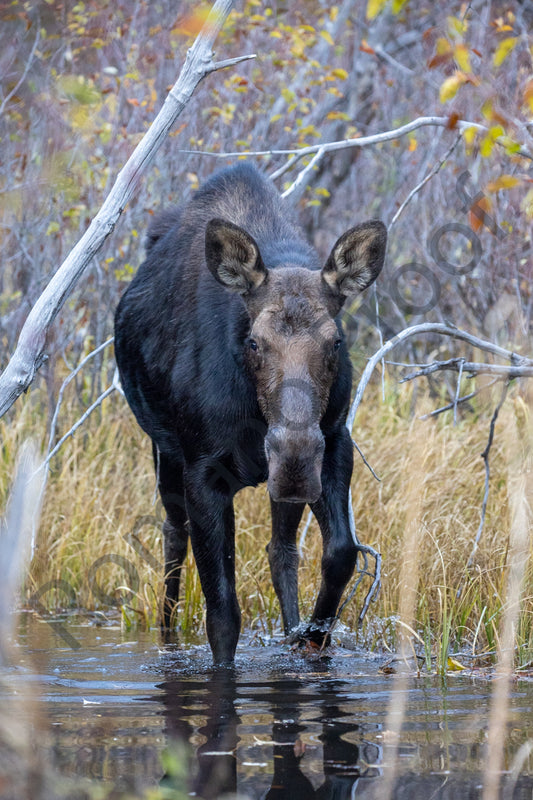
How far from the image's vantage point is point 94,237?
4305mm

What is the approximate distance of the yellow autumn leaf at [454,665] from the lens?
4.85m

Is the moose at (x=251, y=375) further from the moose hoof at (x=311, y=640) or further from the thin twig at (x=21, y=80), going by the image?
the thin twig at (x=21, y=80)

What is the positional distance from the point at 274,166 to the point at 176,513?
4557 mm

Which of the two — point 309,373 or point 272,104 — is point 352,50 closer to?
point 272,104

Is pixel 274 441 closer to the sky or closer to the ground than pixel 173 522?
closer to the sky

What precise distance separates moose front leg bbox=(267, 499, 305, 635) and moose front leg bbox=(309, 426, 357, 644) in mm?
565

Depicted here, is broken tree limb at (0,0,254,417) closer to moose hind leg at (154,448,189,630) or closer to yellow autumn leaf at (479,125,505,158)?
yellow autumn leaf at (479,125,505,158)

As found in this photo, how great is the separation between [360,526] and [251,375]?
7.18 ft

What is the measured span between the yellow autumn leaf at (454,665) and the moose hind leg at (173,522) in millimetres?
2188

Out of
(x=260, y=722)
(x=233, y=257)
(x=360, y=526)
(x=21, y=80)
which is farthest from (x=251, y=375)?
(x=21, y=80)

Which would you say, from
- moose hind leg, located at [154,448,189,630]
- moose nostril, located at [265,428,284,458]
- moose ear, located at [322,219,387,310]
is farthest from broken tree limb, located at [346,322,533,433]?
moose hind leg, located at [154,448,189,630]

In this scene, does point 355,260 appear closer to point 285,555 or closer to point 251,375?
point 251,375

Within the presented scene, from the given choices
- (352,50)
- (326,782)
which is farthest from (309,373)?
(352,50)

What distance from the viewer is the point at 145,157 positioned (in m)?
4.41
